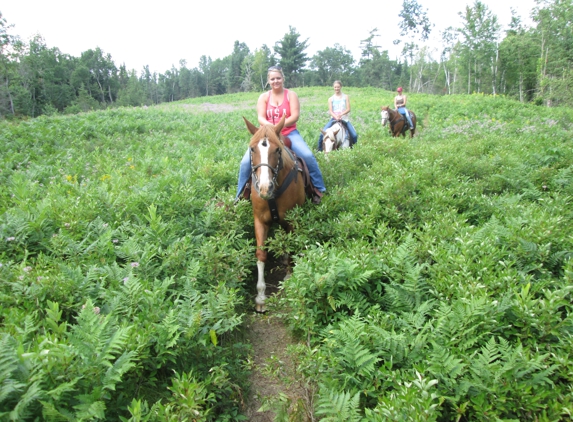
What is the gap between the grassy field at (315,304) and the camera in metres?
2.24

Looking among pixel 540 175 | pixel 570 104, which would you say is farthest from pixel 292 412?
pixel 570 104

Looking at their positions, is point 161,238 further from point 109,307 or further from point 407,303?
point 407,303

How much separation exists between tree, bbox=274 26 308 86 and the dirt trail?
72377 mm

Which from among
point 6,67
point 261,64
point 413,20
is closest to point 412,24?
point 413,20

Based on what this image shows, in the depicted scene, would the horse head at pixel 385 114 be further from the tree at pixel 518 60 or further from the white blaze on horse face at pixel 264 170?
the tree at pixel 518 60

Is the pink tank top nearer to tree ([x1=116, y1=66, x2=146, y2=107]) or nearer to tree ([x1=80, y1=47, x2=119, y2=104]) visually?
tree ([x1=116, y1=66, x2=146, y2=107])

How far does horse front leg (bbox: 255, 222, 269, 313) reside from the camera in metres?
4.82

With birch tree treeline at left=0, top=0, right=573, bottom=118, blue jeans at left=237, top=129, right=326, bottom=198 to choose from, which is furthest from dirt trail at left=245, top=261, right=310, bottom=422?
birch tree treeline at left=0, top=0, right=573, bottom=118

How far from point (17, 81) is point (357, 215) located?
74991mm

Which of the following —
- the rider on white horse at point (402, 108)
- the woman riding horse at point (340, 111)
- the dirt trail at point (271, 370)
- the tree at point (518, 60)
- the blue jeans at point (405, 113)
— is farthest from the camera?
the tree at point (518, 60)

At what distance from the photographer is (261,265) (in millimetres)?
5059

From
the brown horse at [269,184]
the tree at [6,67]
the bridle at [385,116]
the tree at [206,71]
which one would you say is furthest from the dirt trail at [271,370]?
the tree at [206,71]

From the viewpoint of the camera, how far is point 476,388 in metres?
2.32

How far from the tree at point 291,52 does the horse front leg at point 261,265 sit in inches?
2800
